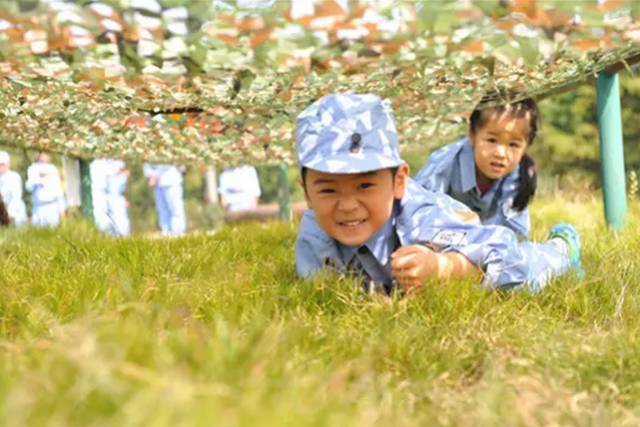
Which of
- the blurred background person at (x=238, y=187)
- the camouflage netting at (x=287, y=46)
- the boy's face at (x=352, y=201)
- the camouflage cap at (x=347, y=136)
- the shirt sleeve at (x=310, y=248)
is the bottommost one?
the blurred background person at (x=238, y=187)

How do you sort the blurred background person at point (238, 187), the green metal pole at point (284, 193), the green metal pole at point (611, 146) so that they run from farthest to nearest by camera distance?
the blurred background person at point (238, 187) < the green metal pole at point (284, 193) < the green metal pole at point (611, 146)

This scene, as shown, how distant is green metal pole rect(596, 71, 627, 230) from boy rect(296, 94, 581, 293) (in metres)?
1.83

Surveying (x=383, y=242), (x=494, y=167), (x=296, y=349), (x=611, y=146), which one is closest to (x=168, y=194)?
(x=611, y=146)

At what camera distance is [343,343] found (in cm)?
172

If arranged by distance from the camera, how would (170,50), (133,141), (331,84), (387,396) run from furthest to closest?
(133,141) → (331,84) → (170,50) → (387,396)

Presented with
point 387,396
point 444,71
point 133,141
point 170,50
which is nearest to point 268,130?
point 133,141

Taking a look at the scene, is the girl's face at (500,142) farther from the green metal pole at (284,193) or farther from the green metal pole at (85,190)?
the green metal pole at (284,193)

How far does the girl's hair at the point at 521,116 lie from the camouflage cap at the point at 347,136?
3.87 feet

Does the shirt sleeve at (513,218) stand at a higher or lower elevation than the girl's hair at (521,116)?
lower

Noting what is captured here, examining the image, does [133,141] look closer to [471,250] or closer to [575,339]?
[471,250]

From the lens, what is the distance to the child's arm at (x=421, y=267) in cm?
238

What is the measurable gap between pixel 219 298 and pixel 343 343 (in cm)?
61

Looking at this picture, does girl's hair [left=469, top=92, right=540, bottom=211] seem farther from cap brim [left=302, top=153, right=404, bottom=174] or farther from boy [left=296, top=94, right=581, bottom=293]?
cap brim [left=302, top=153, right=404, bottom=174]

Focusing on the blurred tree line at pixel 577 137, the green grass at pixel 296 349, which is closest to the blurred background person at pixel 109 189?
the blurred tree line at pixel 577 137
